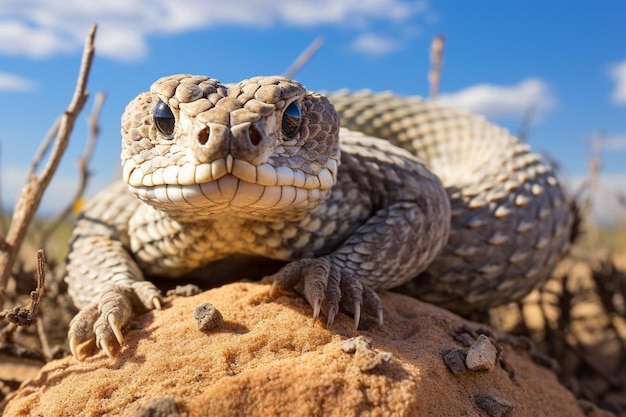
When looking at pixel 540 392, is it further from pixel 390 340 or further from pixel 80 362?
pixel 80 362

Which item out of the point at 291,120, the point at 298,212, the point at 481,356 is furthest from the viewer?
the point at 298,212

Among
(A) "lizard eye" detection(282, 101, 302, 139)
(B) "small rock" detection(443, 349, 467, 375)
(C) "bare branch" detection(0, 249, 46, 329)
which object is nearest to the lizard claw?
(C) "bare branch" detection(0, 249, 46, 329)

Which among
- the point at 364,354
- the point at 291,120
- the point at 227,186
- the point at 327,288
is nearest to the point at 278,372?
the point at 364,354

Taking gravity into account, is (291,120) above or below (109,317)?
Result: above

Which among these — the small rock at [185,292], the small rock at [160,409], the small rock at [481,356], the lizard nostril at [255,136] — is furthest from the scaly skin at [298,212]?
the small rock at [160,409]

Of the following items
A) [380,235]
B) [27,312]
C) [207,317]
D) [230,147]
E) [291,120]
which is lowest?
[27,312]

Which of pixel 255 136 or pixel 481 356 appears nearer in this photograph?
pixel 255 136

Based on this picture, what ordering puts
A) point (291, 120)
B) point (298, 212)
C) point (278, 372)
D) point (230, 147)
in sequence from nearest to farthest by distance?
1. point (278, 372)
2. point (230, 147)
3. point (291, 120)
4. point (298, 212)

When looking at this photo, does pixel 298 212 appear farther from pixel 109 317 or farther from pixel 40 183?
pixel 40 183

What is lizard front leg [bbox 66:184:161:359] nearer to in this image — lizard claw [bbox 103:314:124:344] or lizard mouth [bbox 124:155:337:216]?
lizard claw [bbox 103:314:124:344]
